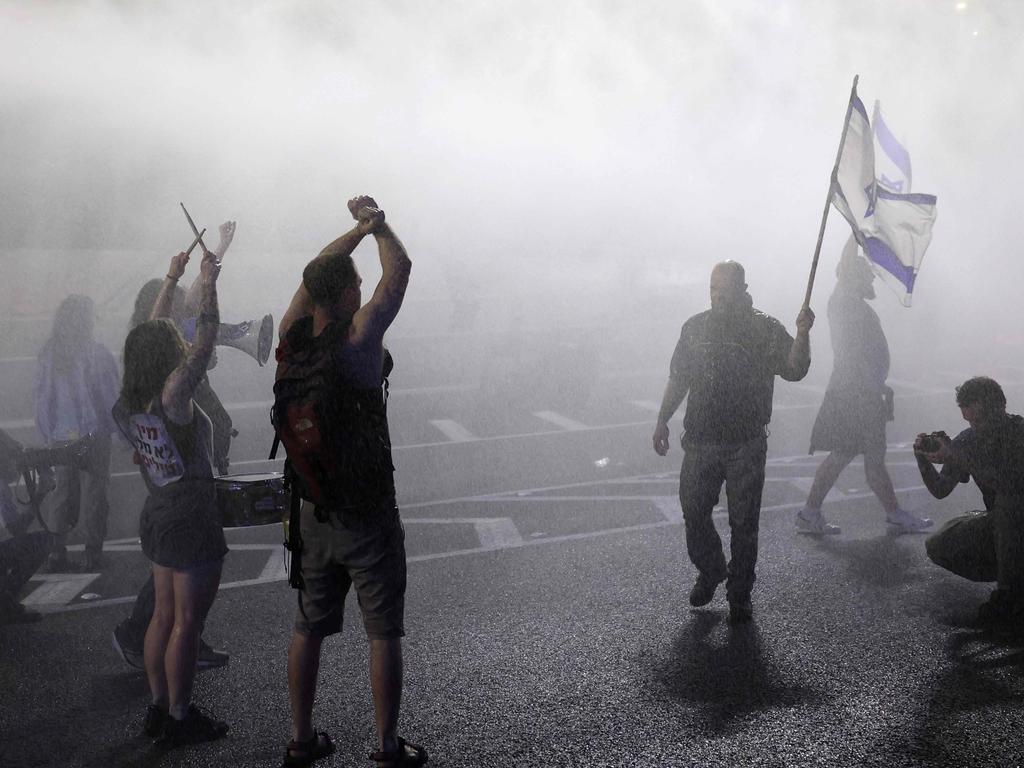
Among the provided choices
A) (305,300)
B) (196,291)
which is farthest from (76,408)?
(305,300)

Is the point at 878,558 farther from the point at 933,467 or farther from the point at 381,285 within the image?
the point at 381,285

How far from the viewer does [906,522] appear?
559 cm

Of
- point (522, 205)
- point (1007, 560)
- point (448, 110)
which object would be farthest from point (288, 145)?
point (1007, 560)

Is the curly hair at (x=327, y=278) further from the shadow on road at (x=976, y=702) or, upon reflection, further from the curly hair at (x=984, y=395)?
the curly hair at (x=984, y=395)

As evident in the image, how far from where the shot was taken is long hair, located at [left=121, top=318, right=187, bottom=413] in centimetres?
314

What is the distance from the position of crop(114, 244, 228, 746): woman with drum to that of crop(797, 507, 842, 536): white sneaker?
11.6ft

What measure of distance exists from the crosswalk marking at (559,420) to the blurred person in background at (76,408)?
4.98 metres

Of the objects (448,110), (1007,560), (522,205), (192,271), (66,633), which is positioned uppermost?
(448,110)

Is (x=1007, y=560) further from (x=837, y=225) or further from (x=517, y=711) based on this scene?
(x=837, y=225)

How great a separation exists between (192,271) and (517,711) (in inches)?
449

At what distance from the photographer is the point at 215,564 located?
3.22 meters

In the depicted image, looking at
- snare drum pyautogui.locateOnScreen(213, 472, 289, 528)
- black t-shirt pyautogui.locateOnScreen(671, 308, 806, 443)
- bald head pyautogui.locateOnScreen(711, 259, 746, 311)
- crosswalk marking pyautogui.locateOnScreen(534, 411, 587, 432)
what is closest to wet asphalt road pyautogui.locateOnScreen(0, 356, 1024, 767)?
snare drum pyautogui.locateOnScreen(213, 472, 289, 528)

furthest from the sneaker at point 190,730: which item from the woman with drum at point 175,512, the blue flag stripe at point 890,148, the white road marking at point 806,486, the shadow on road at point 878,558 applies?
the white road marking at point 806,486

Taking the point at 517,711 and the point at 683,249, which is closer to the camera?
the point at 517,711
